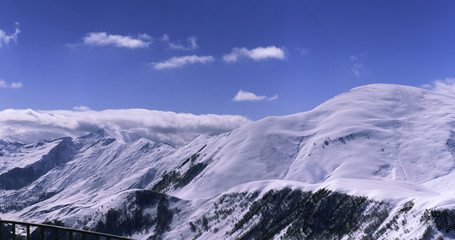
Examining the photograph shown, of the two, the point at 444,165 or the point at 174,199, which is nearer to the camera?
the point at 444,165

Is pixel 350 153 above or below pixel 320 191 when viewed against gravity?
above

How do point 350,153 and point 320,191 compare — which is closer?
point 320,191

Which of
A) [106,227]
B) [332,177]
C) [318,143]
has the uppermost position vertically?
[318,143]

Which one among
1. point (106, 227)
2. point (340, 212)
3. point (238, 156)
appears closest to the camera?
point (340, 212)

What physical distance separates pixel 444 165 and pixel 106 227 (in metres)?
113

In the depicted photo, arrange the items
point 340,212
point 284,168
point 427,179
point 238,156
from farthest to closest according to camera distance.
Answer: point 238,156
point 284,168
point 427,179
point 340,212

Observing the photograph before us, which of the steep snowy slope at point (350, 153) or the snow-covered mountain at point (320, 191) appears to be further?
the steep snowy slope at point (350, 153)

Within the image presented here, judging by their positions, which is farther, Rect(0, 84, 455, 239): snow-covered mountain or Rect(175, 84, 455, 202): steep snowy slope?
Rect(175, 84, 455, 202): steep snowy slope

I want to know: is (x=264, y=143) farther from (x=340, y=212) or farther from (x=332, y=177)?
(x=340, y=212)

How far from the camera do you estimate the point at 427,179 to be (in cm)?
13188

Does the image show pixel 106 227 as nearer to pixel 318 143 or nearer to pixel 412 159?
pixel 318 143

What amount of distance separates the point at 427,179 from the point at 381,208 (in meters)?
66.7

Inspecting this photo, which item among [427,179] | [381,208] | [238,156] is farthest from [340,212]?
[238,156]

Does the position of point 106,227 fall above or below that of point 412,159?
below
